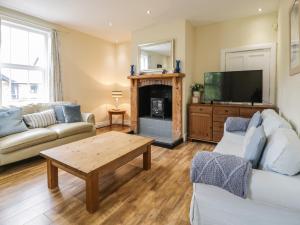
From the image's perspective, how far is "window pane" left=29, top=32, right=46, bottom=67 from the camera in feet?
12.7

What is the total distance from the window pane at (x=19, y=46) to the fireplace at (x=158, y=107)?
2.23m

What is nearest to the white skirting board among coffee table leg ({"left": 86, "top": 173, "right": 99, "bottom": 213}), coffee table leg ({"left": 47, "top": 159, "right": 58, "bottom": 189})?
coffee table leg ({"left": 47, "top": 159, "right": 58, "bottom": 189})

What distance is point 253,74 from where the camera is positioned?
3.46 meters

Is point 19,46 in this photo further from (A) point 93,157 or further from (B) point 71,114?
(A) point 93,157

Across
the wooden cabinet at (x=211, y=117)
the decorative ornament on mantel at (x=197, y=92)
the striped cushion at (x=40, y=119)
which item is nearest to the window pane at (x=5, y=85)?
the striped cushion at (x=40, y=119)

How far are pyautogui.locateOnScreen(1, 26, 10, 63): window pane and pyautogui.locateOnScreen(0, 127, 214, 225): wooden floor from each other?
2028 mm

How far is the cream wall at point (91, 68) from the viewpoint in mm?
4406

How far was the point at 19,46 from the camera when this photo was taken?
367cm

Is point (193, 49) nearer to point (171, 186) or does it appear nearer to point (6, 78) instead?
point (171, 186)

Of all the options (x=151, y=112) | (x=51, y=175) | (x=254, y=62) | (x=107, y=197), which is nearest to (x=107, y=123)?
(x=151, y=112)

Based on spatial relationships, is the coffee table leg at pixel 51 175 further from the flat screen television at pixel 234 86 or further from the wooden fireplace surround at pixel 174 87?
the flat screen television at pixel 234 86

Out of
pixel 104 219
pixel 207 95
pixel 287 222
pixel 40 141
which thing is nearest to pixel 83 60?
pixel 40 141

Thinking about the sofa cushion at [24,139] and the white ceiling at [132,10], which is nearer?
the sofa cushion at [24,139]

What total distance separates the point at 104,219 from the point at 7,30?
383cm
